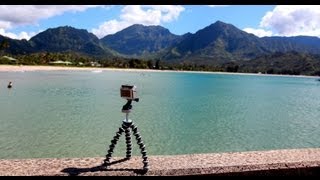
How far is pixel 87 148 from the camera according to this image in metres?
15.6

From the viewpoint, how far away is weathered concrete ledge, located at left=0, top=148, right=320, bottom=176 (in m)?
5.77

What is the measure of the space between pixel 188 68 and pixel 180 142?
17560cm

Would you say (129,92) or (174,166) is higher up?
(129,92)

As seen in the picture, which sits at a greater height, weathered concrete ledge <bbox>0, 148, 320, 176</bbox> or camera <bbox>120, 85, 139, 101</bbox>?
camera <bbox>120, 85, 139, 101</bbox>

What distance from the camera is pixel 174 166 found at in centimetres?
618

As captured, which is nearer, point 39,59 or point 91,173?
point 91,173

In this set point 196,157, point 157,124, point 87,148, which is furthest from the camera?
point 157,124

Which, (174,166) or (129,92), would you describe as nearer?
(129,92)

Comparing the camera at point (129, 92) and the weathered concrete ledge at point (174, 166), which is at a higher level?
the camera at point (129, 92)

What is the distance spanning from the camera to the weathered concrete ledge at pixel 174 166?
5770mm
